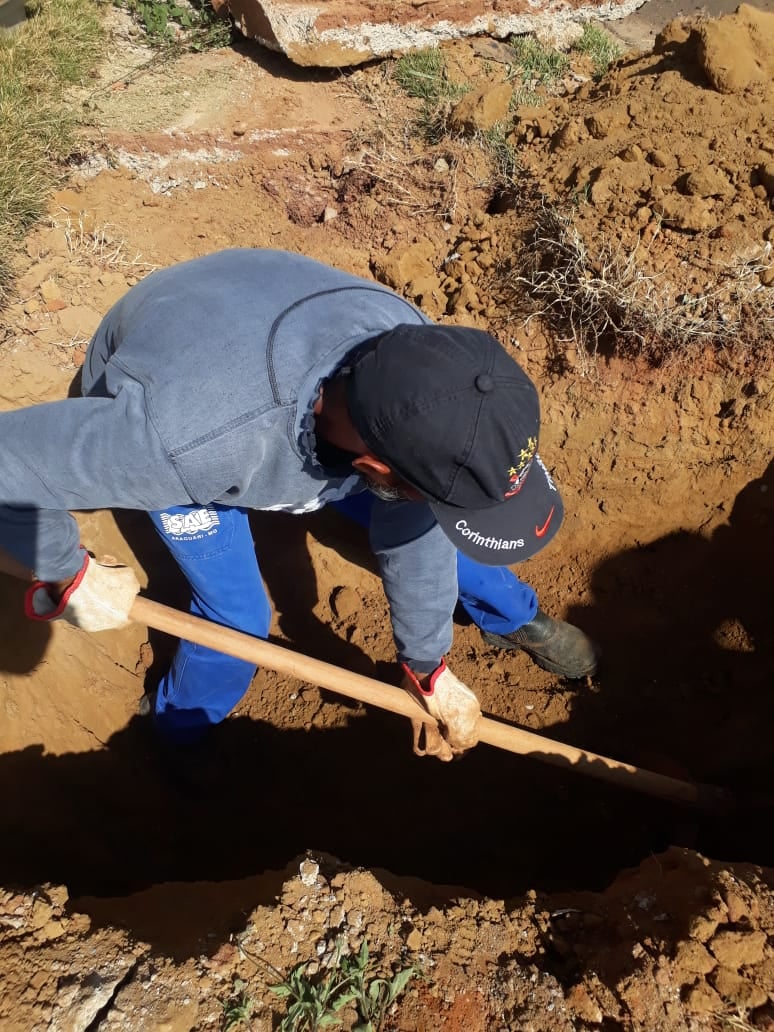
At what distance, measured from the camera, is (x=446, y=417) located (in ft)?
4.48

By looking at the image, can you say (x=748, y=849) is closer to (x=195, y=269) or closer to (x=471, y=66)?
(x=195, y=269)

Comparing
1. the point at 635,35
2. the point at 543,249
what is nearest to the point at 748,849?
the point at 543,249

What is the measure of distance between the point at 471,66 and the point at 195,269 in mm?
2823

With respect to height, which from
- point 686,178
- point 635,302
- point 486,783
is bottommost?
point 486,783

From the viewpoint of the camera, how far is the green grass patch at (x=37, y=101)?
10.6 ft

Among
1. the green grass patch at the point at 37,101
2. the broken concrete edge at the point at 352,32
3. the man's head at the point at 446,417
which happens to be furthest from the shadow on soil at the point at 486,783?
the broken concrete edge at the point at 352,32

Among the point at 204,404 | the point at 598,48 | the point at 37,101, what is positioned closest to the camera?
the point at 204,404

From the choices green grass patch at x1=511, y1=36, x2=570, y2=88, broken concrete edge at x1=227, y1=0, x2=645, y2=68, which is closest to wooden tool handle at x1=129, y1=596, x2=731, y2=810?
broken concrete edge at x1=227, y1=0, x2=645, y2=68

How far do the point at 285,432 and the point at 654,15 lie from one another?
4.40 metres

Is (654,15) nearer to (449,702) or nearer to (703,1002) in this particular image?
(449,702)

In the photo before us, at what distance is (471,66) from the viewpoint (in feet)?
12.6

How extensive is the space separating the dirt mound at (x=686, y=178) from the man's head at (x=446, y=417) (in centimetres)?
155

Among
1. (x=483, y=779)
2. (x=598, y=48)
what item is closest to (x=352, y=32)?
(x=598, y=48)

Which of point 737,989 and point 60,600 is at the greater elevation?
point 60,600
